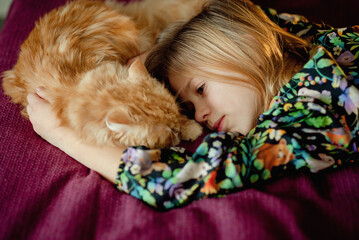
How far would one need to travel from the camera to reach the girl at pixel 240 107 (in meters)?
1.01

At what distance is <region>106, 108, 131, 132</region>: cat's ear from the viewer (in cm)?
101

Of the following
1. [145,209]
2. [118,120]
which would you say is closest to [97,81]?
[118,120]

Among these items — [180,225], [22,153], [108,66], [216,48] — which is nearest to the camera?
[180,225]

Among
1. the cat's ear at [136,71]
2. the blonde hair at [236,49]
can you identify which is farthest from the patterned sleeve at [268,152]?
the cat's ear at [136,71]

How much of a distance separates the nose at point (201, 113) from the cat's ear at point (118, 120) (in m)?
0.44

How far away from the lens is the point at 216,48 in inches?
55.2

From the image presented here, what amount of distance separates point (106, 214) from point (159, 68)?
0.91 meters

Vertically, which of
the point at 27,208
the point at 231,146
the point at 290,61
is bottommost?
the point at 27,208

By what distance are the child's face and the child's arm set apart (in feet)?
1.58

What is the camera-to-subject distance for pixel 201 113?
1371 mm

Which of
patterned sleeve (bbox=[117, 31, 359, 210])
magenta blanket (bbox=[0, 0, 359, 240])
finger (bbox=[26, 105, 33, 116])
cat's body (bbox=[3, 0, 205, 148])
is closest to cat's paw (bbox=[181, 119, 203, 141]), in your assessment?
cat's body (bbox=[3, 0, 205, 148])

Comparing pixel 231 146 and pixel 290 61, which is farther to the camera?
pixel 290 61

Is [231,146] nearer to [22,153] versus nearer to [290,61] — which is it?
[290,61]

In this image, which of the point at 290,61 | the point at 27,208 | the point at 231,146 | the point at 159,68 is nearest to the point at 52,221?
the point at 27,208
